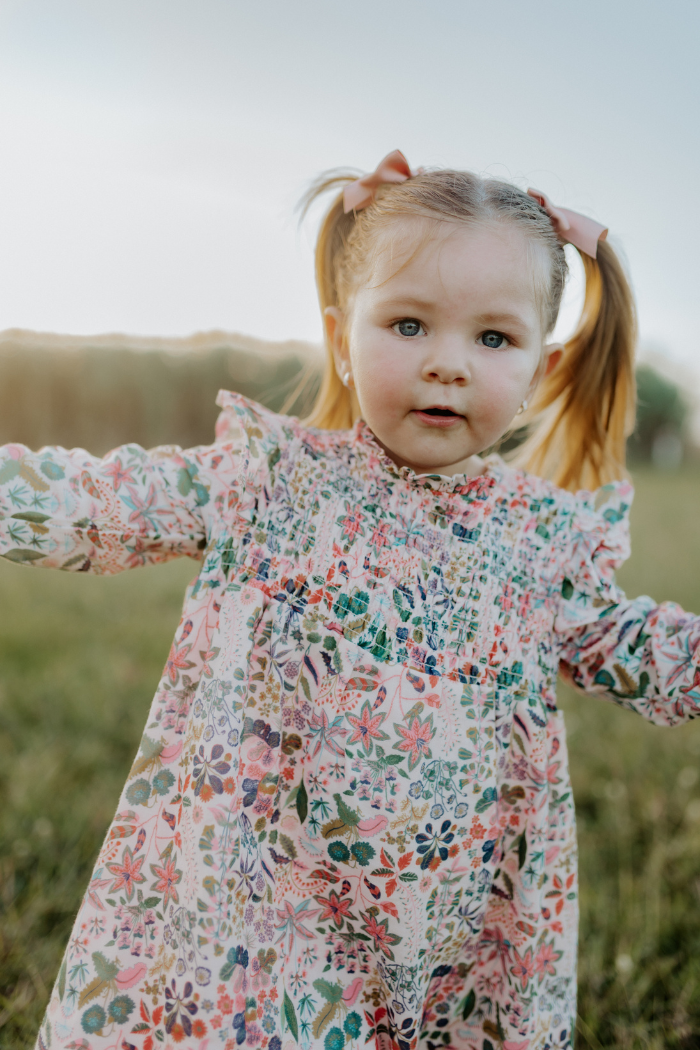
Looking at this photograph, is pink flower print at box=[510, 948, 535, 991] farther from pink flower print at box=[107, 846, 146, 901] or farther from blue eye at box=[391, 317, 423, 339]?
blue eye at box=[391, 317, 423, 339]

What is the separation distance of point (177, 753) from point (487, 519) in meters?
0.59

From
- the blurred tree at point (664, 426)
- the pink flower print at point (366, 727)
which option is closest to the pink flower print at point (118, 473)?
the pink flower print at point (366, 727)

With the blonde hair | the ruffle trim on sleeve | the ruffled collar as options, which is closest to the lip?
the ruffled collar

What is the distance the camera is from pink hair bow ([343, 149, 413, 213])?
4.15 feet

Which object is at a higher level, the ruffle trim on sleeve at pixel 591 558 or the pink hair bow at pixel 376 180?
the pink hair bow at pixel 376 180

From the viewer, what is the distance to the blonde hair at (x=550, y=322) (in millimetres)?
1201

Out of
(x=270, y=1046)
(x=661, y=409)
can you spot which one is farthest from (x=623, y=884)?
(x=661, y=409)

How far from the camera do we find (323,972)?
115cm

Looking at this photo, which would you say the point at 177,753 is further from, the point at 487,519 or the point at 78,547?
the point at 487,519

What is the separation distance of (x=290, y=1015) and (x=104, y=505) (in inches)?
29.6

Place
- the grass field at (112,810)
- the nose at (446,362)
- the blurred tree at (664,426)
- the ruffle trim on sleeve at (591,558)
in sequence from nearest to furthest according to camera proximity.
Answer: the nose at (446,362) < the ruffle trim on sleeve at (591,558) < the grass field at (112,810) < the blurred tree at (664,426)

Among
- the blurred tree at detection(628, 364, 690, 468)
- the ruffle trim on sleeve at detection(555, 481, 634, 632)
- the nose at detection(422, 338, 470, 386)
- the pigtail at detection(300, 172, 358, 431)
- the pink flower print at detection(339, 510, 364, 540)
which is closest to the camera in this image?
the nose at detection(422, 338, 470, 386)

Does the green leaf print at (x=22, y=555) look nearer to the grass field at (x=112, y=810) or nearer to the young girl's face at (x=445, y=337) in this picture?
the young girl's face at (x=445, y=337)

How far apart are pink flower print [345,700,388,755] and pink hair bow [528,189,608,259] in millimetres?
814
